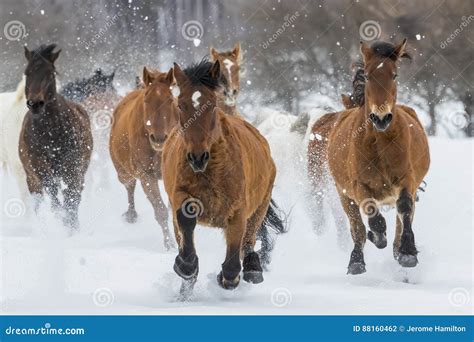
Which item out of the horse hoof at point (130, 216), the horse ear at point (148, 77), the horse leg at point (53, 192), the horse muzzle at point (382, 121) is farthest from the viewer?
the horse hoof at point (130, 216)

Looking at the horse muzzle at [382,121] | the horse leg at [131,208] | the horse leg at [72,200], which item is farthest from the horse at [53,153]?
the horse muzzle at [382,121]

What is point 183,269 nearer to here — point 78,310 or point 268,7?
point 78,310

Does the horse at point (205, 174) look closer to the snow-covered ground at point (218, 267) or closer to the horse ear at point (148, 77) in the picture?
the snow-covered ground at point (218, 267)

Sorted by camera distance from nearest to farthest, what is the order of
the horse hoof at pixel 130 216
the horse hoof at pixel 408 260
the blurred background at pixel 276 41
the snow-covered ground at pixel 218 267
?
the snow-covered ground at pixel 218 267 → the horse hoof at pixel 408 260 → the horse hoof at pixel 130 216 → the blurred background at pixel 276 41

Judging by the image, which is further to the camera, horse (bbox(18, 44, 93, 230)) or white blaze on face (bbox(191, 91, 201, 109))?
horse (bbox(18, 44, 93, 230))

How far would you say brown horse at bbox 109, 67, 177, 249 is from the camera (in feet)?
31.3

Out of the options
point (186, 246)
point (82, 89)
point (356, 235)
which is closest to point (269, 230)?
point (356, 235)

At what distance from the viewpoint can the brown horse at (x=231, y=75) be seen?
1067cm

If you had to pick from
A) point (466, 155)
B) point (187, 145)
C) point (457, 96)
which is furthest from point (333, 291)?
point (457, 96)

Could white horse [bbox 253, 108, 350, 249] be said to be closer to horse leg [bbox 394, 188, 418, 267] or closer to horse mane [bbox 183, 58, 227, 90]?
horse leg [bbox 394, 188, 418, 267]

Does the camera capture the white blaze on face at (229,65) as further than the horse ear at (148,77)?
Yes

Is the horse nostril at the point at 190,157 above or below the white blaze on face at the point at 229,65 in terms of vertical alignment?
below

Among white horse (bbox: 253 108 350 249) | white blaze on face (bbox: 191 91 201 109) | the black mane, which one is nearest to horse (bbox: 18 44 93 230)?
white horse (bbox: 253 108 350 249)

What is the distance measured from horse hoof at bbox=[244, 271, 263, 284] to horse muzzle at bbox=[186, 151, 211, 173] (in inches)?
53.3
